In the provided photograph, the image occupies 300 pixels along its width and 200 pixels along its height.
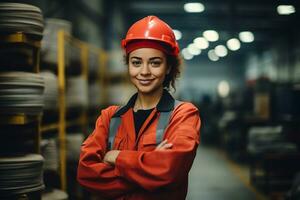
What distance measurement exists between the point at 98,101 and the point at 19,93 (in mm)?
4931

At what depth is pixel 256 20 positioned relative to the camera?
59.5 feet

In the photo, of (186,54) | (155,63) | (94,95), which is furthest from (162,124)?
(186,54)

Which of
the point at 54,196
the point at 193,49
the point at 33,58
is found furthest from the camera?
the point at 193,49

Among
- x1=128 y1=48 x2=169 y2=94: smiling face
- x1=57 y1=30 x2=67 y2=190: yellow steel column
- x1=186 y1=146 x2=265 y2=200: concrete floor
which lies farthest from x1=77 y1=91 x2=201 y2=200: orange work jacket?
x1=186 y1=146 x2=265 y2=200: concrete floor

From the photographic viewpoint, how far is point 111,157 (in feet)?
7.33

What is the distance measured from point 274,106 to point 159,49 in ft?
27.6

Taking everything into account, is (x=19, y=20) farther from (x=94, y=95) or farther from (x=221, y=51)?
(x=221, y=51)

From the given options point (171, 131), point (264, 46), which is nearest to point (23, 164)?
point (171, 131)

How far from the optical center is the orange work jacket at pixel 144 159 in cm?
212

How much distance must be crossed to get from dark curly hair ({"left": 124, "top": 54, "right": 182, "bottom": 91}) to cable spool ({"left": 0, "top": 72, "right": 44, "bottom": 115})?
1.60 m

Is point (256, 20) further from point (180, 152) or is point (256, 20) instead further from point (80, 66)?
point (180, 152)

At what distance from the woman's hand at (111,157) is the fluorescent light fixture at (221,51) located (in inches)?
953

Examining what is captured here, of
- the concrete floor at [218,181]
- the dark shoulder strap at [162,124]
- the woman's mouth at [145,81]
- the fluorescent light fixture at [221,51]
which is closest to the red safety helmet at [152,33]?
the woman's mouth at [145,81]

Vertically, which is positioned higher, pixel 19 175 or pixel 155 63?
pixel 155 63
